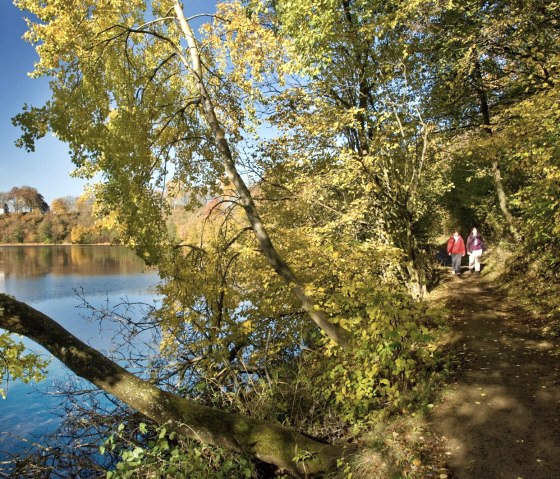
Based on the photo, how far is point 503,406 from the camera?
15.5 feet

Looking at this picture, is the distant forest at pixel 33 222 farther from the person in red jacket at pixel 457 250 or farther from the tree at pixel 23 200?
the person in red jacket at pixel 457 250

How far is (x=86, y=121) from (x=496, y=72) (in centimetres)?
1047

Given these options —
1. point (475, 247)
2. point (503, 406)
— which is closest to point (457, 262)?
point (475, 247)

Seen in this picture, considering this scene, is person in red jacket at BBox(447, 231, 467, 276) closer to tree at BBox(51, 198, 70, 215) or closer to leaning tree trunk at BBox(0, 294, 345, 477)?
leaning tree trunk at BBox(0, 294, 345, 477)

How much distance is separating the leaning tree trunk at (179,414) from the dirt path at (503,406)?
1406mm

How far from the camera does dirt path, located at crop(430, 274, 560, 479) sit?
3.77 meters

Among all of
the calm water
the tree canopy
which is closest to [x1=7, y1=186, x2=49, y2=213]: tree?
the calm water

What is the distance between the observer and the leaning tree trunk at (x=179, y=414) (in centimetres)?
432

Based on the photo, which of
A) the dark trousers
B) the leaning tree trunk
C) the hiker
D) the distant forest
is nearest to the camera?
the leaning tree trunk

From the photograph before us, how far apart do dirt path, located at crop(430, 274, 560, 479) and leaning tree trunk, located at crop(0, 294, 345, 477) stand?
1406 millimetres

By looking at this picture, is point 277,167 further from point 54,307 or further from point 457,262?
point 54,307

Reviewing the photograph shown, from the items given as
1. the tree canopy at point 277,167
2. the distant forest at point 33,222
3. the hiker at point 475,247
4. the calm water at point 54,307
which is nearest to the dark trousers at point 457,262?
the hiker at point 475,247

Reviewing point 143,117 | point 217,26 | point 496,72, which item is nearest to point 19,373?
point 143,117

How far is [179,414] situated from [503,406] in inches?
150
